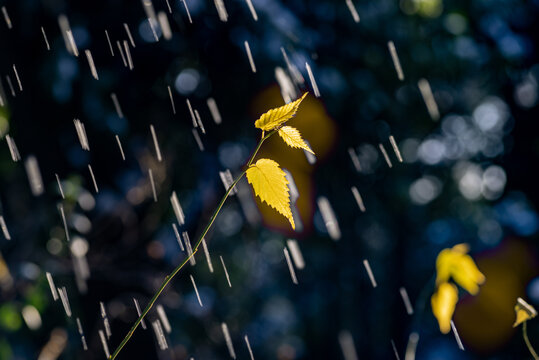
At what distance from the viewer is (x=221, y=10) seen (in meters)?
3.62

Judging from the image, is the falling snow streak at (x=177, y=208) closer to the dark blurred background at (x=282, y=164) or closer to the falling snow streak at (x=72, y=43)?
the dark blurred background at (x=282, y=164)

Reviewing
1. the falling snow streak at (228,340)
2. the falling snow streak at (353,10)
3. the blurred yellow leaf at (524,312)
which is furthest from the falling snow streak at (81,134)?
the blurred yellow leaf at (524,312)

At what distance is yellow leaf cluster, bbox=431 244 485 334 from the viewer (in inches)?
36.9

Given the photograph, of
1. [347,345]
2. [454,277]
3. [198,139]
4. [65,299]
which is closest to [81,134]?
[198,139]

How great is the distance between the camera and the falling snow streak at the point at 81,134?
117 inches

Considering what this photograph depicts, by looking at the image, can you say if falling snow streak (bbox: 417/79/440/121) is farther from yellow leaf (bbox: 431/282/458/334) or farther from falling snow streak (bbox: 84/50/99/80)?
yellow leaf (bbox: 431/282/458/334)

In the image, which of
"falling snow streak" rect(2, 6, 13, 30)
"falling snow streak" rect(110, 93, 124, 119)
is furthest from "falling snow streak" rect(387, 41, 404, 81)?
"falling snow streak" rect(2, 6, 13, 30)

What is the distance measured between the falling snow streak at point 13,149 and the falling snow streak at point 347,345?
3194 millimetres

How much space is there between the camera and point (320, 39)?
4.10 m

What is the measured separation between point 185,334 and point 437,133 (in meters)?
3.10

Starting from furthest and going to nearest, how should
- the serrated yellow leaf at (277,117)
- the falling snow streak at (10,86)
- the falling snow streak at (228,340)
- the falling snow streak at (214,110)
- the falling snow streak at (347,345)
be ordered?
1. the falling snow streak at (347,345)
2. the falling snow streak at (228,340)
3. the falling snow streak at (214,110)
4. the falling snow streak at (10,86)
5. the serrated yellow leaf at (277,117)

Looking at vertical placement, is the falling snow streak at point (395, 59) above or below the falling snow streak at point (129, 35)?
below

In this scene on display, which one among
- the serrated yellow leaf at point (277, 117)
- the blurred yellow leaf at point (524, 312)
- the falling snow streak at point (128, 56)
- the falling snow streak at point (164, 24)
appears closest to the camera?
the serrated yellow leaf at point (277, 117)

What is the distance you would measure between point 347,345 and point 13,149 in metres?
3.31
